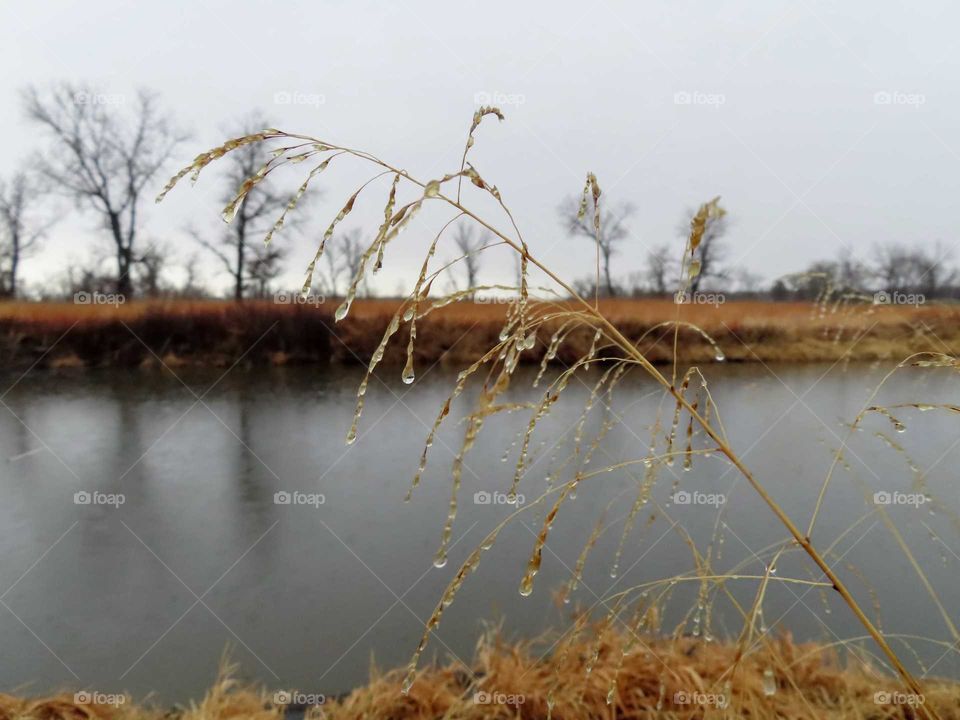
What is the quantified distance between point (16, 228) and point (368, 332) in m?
0.70

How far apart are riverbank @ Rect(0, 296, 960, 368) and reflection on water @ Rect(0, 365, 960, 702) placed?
44 millimetres

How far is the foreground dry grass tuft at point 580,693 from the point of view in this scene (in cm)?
95

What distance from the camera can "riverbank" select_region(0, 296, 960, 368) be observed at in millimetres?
1237

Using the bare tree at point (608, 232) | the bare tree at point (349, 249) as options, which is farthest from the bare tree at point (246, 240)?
the bare tree at point (608, 232)

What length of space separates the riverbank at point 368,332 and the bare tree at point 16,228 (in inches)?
2.4

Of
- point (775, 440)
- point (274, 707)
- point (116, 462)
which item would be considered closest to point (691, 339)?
point (775, 440)

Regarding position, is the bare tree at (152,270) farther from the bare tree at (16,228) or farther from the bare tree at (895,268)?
the bare tree at (895,268)

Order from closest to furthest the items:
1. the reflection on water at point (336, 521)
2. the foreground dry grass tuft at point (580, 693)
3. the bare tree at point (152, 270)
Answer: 1. the foreground dry grass tuft at point (580, 693)
2. the reflection on water at point (336, 521)
3. the bare tree at point (152, 270)

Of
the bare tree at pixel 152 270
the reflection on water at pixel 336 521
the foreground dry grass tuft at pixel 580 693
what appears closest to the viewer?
the foreground dry grass tuft at pixel 580 693

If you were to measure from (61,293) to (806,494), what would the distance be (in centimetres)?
152

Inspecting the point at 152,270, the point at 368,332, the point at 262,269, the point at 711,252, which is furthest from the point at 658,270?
the point at 152,270

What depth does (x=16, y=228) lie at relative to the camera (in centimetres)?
123

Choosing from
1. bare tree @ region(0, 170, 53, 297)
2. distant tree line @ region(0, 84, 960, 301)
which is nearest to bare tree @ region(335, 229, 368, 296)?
distant tree line @ region(0, 84, 960, 301)

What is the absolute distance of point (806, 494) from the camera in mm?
1284
